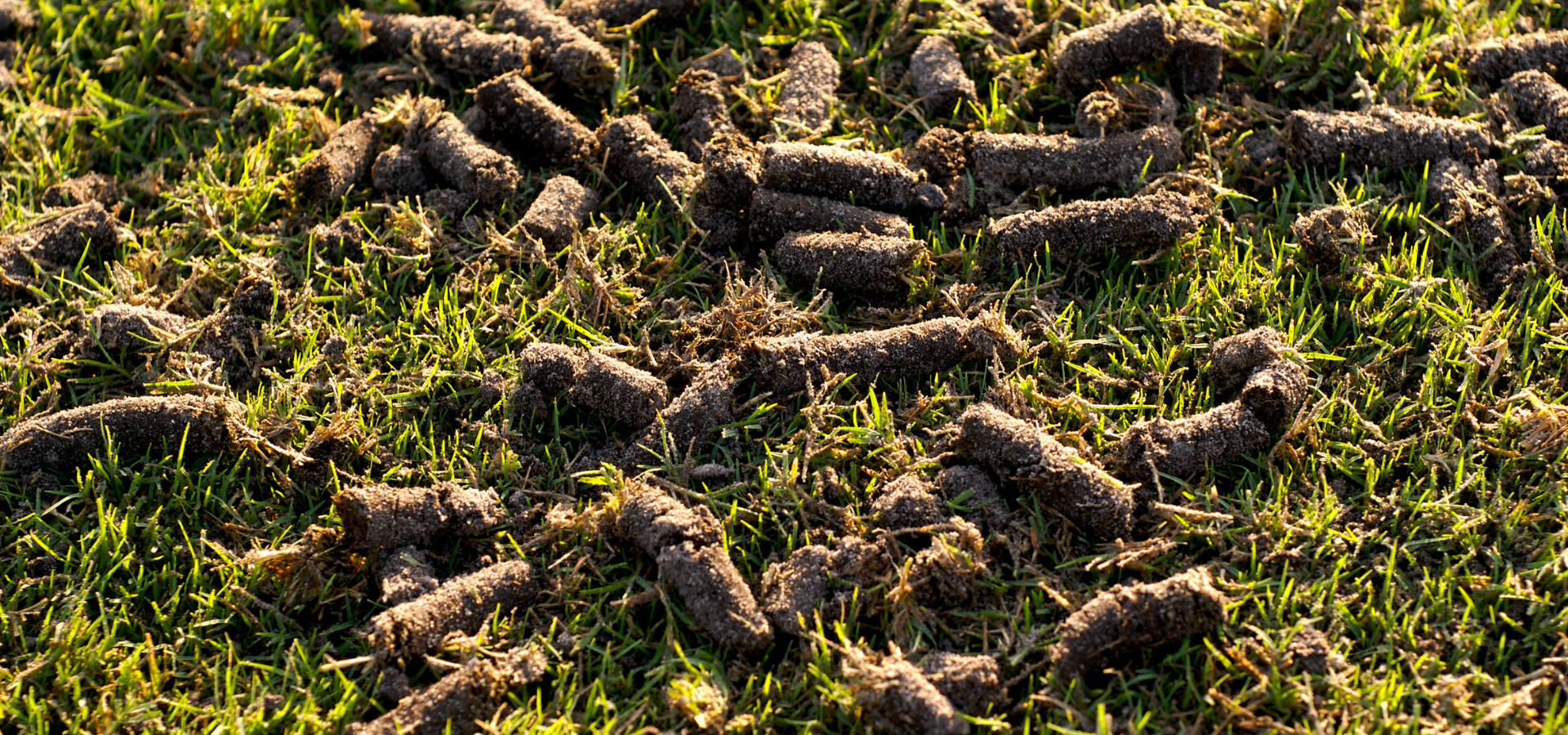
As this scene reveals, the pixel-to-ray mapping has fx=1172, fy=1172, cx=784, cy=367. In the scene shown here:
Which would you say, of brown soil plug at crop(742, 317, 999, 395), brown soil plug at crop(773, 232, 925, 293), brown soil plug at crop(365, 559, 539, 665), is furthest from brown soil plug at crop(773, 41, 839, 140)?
brown soil plug at crop(365, 559, 539, 665)

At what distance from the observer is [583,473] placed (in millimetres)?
3156

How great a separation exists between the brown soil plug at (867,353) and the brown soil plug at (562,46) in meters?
1.39

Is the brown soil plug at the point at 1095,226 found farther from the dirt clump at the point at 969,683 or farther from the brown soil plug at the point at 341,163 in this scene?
the brown soil plug at the point at 341,163

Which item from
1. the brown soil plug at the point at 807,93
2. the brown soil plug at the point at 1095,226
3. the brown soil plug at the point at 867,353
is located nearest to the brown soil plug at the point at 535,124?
the brown soil plug at the point at 807,93

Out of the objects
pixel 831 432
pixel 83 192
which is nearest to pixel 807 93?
pixel 831 432

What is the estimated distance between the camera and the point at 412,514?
301 cm

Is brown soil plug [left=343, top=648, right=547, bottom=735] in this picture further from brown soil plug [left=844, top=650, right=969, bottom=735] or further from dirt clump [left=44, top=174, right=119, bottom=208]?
dirt clump [left=44, top=174, right=119, bottom=208]

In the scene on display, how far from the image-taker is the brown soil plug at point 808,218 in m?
3.63

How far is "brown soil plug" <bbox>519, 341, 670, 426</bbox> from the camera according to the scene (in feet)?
10.6

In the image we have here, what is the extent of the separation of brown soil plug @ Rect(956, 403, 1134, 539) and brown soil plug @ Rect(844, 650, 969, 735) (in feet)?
1.96

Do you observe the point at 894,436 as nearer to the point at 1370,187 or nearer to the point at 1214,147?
the point at 1214,147

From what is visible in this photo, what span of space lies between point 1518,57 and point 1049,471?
243 centimetres

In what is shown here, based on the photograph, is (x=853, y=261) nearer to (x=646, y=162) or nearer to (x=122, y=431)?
(x=646, y=162)

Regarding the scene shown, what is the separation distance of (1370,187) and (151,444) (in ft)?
12.3
